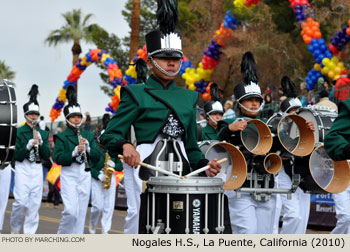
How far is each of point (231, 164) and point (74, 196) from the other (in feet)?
13.3

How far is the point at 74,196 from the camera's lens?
11.4m

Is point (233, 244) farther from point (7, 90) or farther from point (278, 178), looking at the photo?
point (278, 178)

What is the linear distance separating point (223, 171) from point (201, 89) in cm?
1764

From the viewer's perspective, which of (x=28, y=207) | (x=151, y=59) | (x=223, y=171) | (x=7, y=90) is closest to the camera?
(x=151, y=59)

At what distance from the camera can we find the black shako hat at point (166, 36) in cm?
575

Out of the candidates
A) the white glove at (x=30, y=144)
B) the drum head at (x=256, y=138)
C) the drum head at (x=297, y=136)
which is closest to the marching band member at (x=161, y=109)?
the drum head at (x=256, y=138)

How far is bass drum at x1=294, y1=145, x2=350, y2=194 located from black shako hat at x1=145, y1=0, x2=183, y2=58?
3289 mm

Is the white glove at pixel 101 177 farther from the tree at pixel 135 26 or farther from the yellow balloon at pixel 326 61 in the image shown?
the tree at pixel 135 26

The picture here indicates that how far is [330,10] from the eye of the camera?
2511 centimetres

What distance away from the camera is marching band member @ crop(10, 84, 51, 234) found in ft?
41.3

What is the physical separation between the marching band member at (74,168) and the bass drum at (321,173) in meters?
3.85

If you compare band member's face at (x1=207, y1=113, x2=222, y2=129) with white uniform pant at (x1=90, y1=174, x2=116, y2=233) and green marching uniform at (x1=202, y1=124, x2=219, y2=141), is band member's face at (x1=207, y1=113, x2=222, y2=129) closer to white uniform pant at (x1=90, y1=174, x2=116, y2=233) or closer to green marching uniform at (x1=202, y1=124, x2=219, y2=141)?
green marching uniform at (x1=202, y1=124, x2=219, y2=141)

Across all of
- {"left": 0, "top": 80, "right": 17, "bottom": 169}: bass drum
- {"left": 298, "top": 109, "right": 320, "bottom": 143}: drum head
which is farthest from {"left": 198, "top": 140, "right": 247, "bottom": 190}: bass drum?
{"left": 0, "top": 80, "right": 17, "bottom": 169}: bass drum

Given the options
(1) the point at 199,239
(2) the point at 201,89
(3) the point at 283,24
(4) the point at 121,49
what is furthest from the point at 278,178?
(4) the point at 121,49
